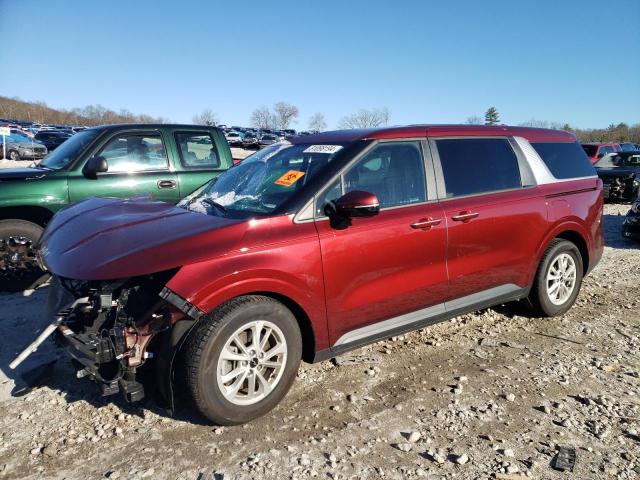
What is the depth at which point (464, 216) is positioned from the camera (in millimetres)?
3928

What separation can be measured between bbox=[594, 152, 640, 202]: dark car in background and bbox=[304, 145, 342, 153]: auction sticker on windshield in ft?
40.1

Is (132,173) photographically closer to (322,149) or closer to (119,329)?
(322,149)

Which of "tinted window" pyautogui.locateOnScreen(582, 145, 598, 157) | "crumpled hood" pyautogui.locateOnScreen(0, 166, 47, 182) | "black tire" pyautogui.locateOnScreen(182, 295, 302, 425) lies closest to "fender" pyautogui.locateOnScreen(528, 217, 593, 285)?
"black tire" pyautogui.locateOnScreen(182, 295, 302, 425)

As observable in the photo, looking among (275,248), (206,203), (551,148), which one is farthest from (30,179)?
(551,148)

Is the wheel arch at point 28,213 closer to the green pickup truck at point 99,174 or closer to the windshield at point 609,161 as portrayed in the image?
the green pickup truck at point 99,174

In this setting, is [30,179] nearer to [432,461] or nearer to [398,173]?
[398,173]

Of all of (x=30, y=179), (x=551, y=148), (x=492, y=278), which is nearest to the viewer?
(x=492, y=278)

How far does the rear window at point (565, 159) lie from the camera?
475 centimetres

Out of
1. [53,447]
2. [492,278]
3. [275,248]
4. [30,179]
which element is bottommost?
[53,447]

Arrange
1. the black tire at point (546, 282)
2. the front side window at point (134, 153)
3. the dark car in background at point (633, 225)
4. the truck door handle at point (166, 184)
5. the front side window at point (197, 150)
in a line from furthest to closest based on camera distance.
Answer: the dark car in background at point (633, 225) < the front side window at point (197, 150) < the truck door handle at point (166, 184) < the front side window at point (134, 153) < the black tire at point (546, 282)

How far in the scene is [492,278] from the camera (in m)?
4.23

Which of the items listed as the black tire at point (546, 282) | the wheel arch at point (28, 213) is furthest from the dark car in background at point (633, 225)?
the wheel arch at point (28, 213)

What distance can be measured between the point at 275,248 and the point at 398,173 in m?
1.30

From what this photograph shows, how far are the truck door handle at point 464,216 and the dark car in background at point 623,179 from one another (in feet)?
37.3
